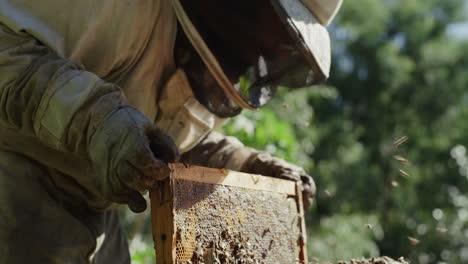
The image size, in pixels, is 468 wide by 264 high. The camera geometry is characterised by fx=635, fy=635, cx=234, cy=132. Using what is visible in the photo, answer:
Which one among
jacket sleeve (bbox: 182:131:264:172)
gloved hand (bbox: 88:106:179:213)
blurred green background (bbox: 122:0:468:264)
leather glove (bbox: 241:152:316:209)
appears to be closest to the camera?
gloved hand (bbox: 88:106:179:213)

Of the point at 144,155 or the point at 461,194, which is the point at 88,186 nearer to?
the point at 144,155

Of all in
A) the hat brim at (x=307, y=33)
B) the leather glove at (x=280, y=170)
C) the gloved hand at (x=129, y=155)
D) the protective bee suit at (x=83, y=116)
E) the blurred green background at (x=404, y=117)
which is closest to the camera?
the gloved hand at (x=129, y=155)

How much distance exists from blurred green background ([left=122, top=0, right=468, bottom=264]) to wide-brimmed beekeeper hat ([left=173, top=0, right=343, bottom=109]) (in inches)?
638

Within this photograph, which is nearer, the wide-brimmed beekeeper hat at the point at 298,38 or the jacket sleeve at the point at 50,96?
the jacket sleeve at the point at 50,96

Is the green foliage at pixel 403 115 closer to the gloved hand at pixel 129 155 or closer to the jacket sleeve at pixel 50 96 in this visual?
the jacket sleeve at pixel 50 96

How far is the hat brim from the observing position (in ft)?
8.65

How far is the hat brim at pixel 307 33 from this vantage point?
2.64 m

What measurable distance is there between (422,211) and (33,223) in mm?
20139

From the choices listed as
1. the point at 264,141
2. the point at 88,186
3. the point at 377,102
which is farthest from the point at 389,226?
the point at 88,186

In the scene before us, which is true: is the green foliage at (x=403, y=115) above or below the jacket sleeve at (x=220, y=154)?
below

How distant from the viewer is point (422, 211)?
2134cm

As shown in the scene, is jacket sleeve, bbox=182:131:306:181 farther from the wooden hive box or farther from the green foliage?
the green foliage

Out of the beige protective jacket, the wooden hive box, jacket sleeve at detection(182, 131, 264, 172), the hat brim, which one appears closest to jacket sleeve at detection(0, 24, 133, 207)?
the beige protective jacket

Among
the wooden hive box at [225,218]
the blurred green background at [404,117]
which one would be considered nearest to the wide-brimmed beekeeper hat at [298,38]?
the wooden hive box at [225,218]
